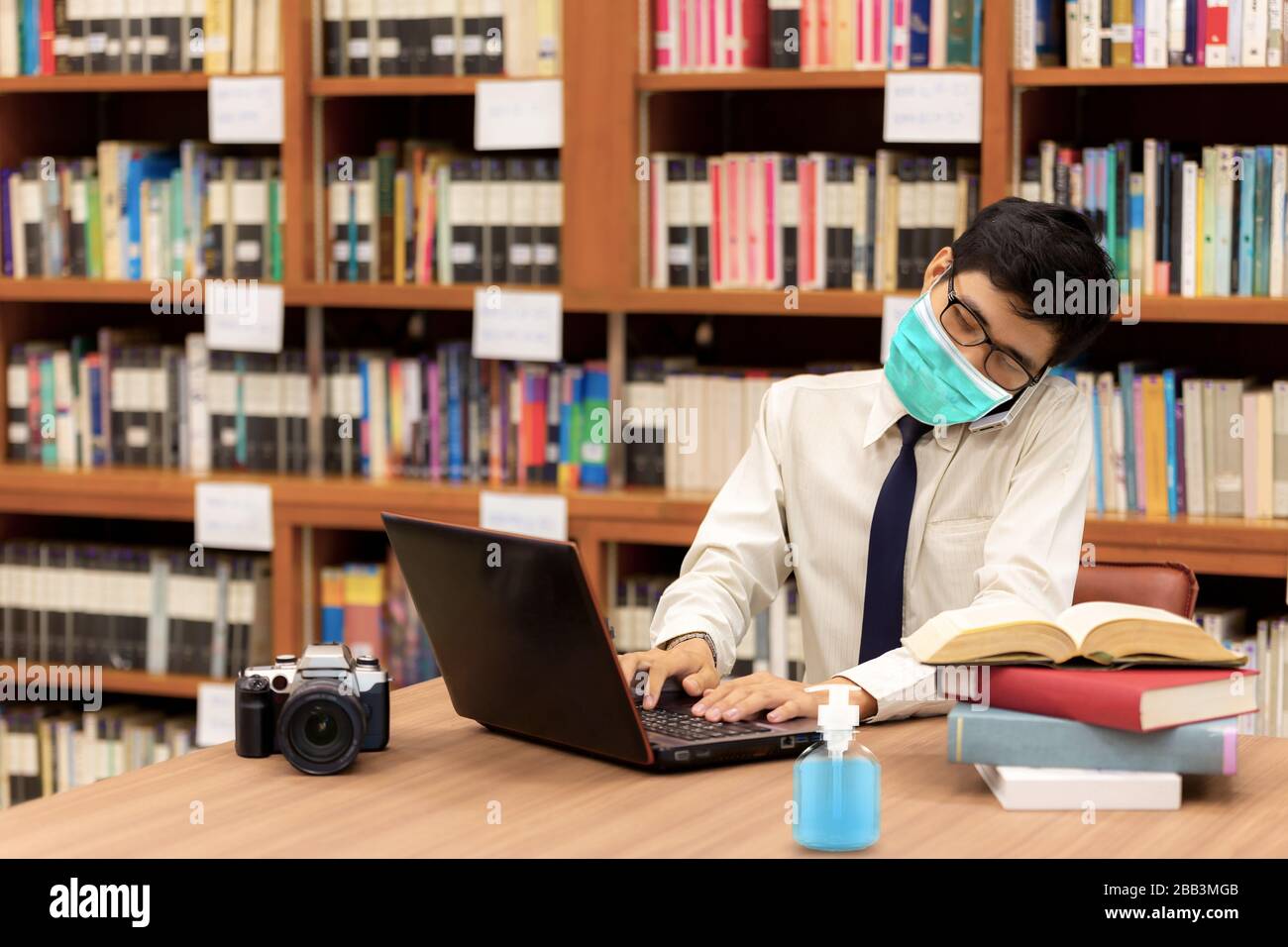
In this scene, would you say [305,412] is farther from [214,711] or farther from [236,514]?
[214,711]

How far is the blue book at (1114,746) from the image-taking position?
4.75 ft

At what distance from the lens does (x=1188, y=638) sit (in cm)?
152


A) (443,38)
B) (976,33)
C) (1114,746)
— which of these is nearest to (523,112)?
(443,38)

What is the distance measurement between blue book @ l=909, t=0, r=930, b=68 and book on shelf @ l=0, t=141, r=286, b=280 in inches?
50.4

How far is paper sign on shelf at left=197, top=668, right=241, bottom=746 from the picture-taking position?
3.39m

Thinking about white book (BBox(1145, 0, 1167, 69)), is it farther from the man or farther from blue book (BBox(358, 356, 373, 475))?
blue book (BBox(358, 356, 373, 475))

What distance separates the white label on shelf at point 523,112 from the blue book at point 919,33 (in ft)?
2.16

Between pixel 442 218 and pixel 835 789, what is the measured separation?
2.22 meters

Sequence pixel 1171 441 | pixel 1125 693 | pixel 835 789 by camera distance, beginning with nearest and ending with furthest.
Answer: pixel 835 789
pixel 1125 693
pixel 1171 441

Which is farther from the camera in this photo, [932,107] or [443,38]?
[443,38]

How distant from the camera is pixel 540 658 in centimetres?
158

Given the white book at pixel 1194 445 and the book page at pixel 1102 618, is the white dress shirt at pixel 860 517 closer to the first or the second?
the book page at pixel 1102 618

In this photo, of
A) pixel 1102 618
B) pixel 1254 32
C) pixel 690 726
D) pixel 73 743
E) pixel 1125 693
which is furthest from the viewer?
pixel 73 743

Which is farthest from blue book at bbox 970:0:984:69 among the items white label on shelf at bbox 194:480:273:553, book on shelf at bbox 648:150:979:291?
white label on shelf at bbox 194:480:273:553
